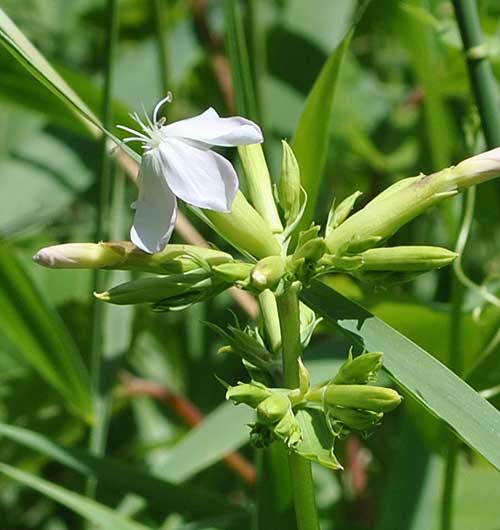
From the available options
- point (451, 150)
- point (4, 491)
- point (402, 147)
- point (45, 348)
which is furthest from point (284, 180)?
point (402, 147)

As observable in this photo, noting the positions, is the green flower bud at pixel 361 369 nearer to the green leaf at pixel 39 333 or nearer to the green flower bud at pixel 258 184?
the green flower bud at pixel 258 184

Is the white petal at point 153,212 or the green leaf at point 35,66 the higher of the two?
the green leaf at point 35,66

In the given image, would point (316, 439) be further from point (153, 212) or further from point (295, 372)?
point (153, 212)

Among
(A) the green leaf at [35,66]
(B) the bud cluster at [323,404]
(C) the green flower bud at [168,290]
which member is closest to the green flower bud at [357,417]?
(B) the bud cluster at [323,404]

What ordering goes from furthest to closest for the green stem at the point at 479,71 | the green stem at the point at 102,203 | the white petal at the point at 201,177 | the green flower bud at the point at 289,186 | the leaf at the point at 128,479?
the green stem at the point at 102,203 < the leaf at the point at 128,479 < the green stem at the point at 479,71 < the green flower bud at the point at 289,186 < the white petal at the point at 201,177

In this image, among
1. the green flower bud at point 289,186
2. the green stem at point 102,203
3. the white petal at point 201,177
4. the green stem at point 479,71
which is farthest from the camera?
the green stem at point 102,203
